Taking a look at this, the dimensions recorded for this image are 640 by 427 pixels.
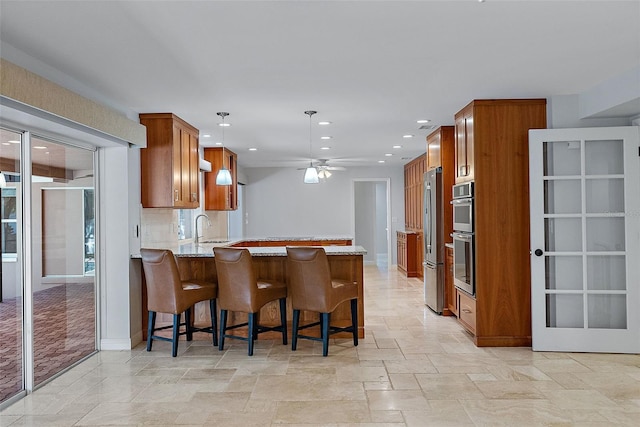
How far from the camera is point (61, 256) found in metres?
4.09

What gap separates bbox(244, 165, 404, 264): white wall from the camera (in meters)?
11.1

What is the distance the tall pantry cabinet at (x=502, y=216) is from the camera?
4.71m

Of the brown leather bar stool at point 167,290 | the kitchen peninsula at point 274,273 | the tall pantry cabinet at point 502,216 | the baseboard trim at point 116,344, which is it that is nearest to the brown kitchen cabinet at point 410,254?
the kitchen peninsula at point 274,273

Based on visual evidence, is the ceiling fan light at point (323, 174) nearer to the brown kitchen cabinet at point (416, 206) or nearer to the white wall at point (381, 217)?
the brown kitchen cabinet at point (416, 206)

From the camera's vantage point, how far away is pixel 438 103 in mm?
4797

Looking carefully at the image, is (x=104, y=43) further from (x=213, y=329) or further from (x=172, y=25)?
(x=213, y=329)

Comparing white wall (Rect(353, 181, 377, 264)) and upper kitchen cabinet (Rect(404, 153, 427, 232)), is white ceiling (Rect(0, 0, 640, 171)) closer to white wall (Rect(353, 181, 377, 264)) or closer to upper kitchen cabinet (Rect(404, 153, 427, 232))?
upper kitchen cabinet (Rect(404, 153, 427, 232))

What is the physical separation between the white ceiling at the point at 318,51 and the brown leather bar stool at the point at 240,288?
1.40 meters

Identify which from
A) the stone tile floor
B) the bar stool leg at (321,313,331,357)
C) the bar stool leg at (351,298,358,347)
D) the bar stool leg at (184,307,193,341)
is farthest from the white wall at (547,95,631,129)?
the bar stool leg at (184,307,193,341)

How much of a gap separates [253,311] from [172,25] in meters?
2.51

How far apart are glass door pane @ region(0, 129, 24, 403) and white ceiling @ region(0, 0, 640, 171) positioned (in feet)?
2.04

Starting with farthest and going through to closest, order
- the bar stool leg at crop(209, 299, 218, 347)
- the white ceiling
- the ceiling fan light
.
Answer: the ceiling fan light → the bar stool leg at crop(209, 299, 218, 347) → the white ceiling

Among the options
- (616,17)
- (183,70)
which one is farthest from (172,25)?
(616,17)

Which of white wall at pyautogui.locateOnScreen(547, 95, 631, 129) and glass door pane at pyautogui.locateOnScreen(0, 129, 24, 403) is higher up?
white wall at pyautogui.locateOnScreen(547, 95, 631, 129)
